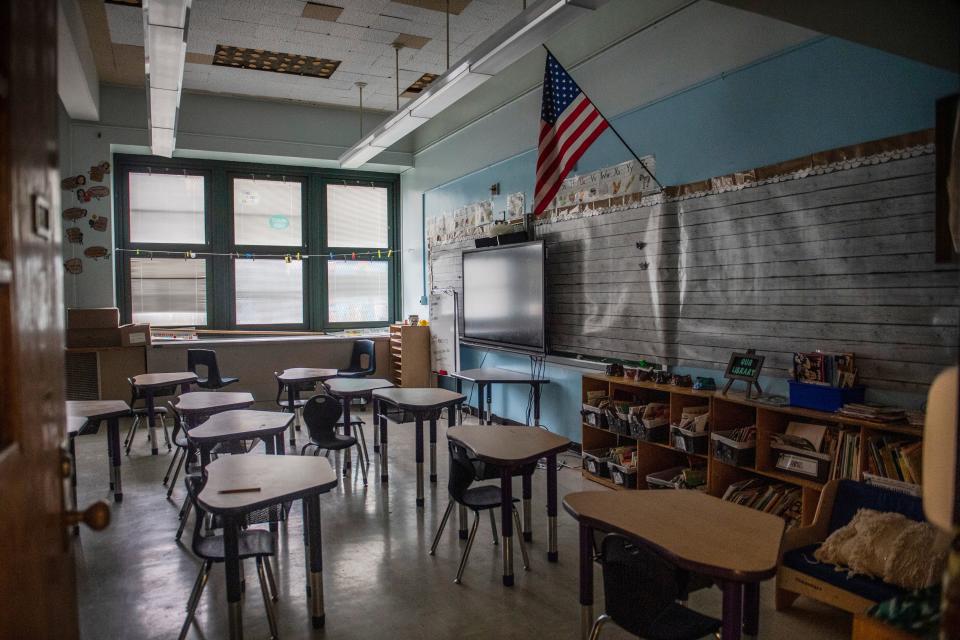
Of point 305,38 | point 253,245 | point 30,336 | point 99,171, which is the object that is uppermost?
Answer: point 305,38

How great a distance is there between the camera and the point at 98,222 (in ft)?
24.5

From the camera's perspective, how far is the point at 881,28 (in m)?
2.17

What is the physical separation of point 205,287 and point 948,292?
7988 mm

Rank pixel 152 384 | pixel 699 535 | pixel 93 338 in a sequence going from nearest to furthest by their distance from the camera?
pixel 699 535
pixel 152 384
pixel 93 338

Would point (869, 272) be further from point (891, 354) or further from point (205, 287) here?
point (205, 287)

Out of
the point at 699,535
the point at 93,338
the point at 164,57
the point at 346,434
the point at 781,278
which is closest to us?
the point at 699,535

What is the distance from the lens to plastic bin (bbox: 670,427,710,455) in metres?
3.96

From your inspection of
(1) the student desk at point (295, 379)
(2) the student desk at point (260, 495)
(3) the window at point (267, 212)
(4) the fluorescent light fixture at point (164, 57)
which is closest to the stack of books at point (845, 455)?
(2) the student desk at point (260, 495)

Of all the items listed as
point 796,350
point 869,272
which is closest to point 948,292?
point 869,272

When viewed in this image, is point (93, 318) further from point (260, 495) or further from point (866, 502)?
point (866, 502)

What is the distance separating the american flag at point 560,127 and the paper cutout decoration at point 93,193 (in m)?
5.65

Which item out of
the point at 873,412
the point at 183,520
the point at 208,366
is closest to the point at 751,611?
the point at 873,412

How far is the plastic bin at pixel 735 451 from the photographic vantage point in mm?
3649

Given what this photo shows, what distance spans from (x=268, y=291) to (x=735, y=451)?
22.3 feet
